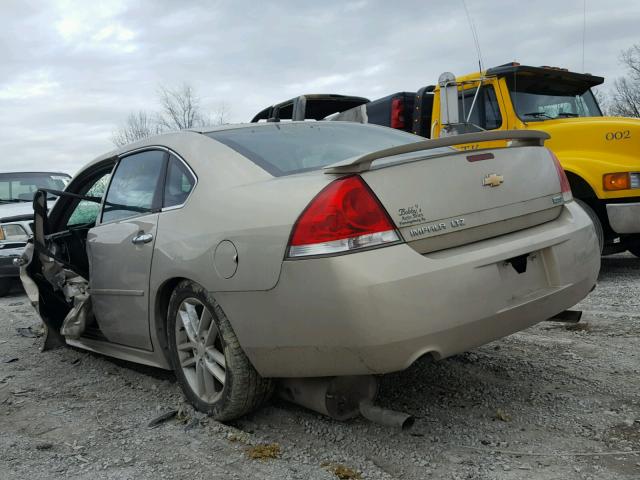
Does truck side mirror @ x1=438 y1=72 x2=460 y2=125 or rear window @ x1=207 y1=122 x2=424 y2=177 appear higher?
truck side mirror @ x1=438 y1=72 x2=460 y2=125

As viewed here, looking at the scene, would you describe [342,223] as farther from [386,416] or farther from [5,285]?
[5,285]

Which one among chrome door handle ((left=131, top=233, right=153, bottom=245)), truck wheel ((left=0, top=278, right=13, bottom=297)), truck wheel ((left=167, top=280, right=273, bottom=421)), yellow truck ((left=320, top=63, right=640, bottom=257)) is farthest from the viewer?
truck wheel ((left=0, top=278, right=13, bottom=297))

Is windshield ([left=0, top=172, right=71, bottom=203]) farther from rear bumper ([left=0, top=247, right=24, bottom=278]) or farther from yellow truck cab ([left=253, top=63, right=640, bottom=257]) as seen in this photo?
yellow truck cab ([left=253, top=63, right=640, bottom=257])

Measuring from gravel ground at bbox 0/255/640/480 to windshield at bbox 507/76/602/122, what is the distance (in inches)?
134

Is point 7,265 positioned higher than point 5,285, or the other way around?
point 7,265

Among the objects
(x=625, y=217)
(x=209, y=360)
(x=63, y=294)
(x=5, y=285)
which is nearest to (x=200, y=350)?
(x=209, y=360)

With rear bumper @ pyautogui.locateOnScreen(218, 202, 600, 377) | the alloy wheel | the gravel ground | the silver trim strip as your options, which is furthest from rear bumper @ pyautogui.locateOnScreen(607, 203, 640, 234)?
the silver trim strip

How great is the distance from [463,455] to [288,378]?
0.83 m

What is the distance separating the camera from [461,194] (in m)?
2.61

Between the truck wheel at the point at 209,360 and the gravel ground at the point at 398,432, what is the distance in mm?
127

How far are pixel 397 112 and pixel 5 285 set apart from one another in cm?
578

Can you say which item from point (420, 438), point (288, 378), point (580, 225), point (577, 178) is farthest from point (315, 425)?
point (577, 178)

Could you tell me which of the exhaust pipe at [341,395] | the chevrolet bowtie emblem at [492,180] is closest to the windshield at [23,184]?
the exhaust pipe at [341,395]

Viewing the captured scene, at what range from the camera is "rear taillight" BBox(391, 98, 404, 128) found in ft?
26.2
